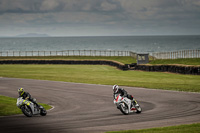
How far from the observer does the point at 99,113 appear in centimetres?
1636

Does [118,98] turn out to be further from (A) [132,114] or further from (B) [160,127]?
(B) [160,127]

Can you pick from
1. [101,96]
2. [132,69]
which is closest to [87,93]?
[101,96]

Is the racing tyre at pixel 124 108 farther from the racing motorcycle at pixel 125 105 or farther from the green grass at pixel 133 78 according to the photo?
the green grass at pixel 133 78

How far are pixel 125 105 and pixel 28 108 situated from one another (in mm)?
4921

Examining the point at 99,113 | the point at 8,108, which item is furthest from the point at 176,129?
the point at 8,108

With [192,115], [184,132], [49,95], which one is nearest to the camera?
[184,132]

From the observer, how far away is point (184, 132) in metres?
11.5

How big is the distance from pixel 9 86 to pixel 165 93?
1488 centimetres

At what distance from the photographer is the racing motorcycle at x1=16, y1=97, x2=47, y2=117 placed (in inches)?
611

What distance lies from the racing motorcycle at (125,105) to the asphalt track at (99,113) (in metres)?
0.26

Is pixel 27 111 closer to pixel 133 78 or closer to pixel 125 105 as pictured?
pixel 125 105

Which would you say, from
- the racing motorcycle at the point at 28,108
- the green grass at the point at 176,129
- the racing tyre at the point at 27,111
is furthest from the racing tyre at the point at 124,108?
Answer: the racing tyre at the point at 27,111

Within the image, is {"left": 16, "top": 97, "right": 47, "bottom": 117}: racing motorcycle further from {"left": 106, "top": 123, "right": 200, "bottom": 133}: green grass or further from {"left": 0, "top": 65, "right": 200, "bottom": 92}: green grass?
{"left": 0, "top": 65, "right": 200, "bottom": 92}: green grass

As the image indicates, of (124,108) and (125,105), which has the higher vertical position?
(125,105)
